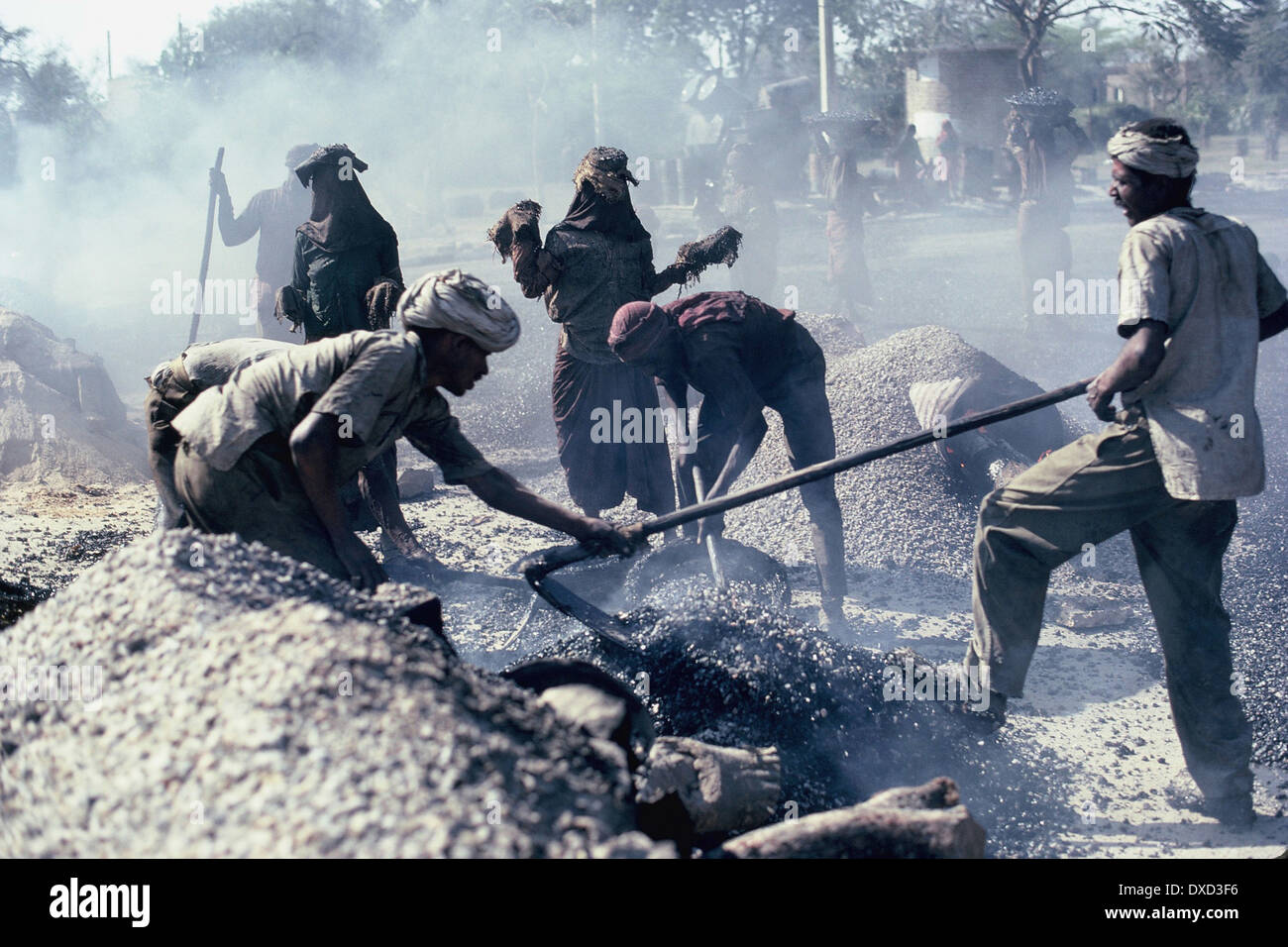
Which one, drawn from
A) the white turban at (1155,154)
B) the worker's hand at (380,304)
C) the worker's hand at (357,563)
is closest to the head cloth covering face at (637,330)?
the worker's hand at (380,304)

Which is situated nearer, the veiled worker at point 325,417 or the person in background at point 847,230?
the veiled worker at point 325,417

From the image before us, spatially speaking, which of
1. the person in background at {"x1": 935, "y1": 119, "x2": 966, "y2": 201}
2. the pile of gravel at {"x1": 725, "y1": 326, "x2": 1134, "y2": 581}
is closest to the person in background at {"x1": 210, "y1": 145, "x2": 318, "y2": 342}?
the pile of gravel at {"x1": 725, "y1": 326, "x2": 1134, "y2": 581}

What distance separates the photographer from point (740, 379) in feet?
16.2

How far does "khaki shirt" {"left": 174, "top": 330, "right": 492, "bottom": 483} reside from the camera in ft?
9.66

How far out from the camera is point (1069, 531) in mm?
3461

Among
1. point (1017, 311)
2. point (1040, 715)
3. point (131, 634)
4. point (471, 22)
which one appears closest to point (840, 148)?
point (1017, 311)

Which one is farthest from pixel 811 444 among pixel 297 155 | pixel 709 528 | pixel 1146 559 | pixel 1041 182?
pixel 1041 182

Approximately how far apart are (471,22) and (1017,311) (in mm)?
20035

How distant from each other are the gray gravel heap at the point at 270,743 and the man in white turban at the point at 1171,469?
6.19 feet

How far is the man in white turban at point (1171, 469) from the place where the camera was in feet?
10.6

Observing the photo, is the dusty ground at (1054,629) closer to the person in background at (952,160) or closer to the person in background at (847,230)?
the person in background at (847,230)

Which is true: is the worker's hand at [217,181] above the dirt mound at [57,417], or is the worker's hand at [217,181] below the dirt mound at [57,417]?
above
